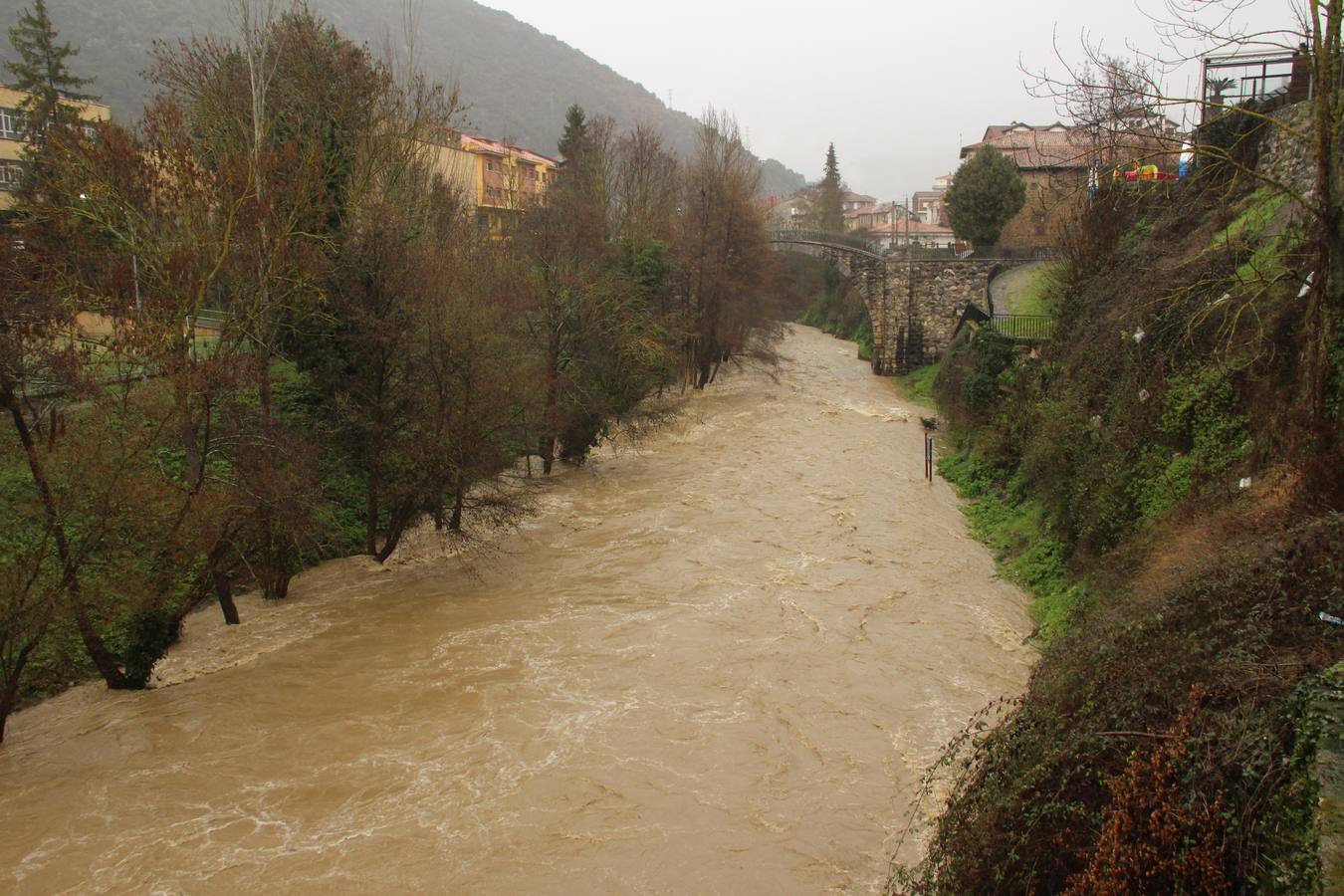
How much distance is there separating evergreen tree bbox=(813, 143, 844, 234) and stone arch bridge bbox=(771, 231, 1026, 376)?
119 ft

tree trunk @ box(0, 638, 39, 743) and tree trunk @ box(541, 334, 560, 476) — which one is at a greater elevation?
tree trunk @ box(541, 334, 560, 476)

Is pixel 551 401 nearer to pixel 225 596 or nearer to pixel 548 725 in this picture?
pixel 225 596

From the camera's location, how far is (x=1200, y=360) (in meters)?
14.4

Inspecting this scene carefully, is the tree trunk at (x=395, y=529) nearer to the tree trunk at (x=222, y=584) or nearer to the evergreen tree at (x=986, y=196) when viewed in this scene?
the tree trunk at (x=222, y=584)

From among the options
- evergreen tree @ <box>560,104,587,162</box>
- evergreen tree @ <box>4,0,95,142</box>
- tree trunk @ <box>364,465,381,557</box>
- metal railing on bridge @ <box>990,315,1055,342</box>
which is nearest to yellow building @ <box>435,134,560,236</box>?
evergreen tree @ <box>560,104,587,162</box>

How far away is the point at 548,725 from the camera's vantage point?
11141mm

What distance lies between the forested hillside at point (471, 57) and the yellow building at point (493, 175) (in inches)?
779

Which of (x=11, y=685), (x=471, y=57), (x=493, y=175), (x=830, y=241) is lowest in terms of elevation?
(x=11, y=685)

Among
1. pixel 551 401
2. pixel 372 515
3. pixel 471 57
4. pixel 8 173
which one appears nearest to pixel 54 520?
pixel 372 515

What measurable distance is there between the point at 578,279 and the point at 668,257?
10.7 metres

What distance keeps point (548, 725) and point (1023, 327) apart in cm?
1966

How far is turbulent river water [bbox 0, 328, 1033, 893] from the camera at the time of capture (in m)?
8.67

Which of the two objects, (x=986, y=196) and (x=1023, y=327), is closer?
(x=1023, y=327)

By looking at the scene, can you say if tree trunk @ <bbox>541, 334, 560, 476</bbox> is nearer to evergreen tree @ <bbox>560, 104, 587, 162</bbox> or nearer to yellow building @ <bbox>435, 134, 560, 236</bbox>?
yellow building @ <bbox>435, 134, 560, 236</bbox>
